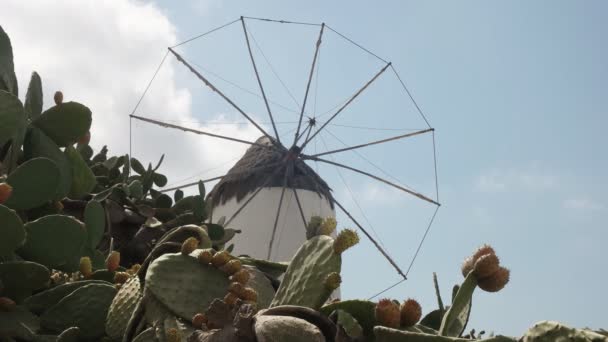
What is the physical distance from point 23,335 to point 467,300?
3.11 feet

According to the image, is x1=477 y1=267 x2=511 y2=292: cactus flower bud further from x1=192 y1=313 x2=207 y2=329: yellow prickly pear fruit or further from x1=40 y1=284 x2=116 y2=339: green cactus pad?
x1=40 y1=284 x2=116 y2=339: green cactus pad

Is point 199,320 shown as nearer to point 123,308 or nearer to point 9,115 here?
point 123,308

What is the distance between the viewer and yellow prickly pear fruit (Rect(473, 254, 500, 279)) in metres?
1.10

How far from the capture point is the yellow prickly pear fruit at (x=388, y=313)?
1.00m

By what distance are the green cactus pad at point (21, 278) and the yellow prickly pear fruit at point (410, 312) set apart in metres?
0.92

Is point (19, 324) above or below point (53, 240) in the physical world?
below

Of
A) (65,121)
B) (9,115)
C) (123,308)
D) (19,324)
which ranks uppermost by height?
(65,121)

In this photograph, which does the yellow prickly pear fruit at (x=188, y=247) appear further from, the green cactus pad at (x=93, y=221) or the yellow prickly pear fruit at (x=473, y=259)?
the green cactus pad at (x=93, y=221)

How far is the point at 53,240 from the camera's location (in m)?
1.69

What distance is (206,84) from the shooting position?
1639 centimetres

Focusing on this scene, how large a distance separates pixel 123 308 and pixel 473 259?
0.69 meters

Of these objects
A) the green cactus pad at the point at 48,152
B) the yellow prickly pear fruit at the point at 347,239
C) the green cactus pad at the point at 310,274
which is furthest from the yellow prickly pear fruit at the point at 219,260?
the green cactus pad at the point at 48,152

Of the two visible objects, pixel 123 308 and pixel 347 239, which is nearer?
pixel 347 239

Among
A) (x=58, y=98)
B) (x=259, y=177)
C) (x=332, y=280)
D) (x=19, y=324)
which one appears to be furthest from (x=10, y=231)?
(x=259, y=177)
